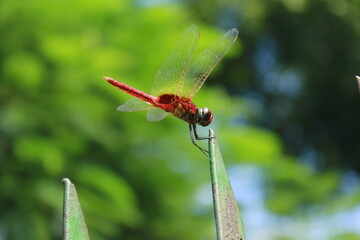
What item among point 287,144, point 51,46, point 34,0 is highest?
point 287,144

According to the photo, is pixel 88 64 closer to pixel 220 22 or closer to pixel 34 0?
pixel 34 0

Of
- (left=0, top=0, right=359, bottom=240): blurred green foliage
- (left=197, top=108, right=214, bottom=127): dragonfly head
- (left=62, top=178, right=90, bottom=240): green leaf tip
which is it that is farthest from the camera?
(left=0, top=0, right=359, bottom=240): blurred green foliage

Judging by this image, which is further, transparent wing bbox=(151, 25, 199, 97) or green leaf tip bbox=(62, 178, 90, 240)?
transparent wing bbox=(151, 25, 199, 97)

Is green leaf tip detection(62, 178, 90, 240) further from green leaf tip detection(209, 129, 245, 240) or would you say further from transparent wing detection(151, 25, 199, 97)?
transparent wing detection(151, 25, 199, 97)

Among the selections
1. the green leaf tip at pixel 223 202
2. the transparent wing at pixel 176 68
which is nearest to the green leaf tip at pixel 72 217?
the green leaf tip at pixel 223 202

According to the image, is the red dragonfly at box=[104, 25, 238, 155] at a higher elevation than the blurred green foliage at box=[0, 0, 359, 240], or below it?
below

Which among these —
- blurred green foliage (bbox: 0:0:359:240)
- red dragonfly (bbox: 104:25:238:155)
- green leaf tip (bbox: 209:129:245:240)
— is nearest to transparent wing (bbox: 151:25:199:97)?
red dragonfly (bbox: 104:25:238:155)

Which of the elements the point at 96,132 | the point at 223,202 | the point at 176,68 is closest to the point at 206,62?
the point at 176,68

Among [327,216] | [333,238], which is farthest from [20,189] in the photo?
[327,216]

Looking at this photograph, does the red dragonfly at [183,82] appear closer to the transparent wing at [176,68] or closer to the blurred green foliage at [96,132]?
the transparent wing at [176,68]
